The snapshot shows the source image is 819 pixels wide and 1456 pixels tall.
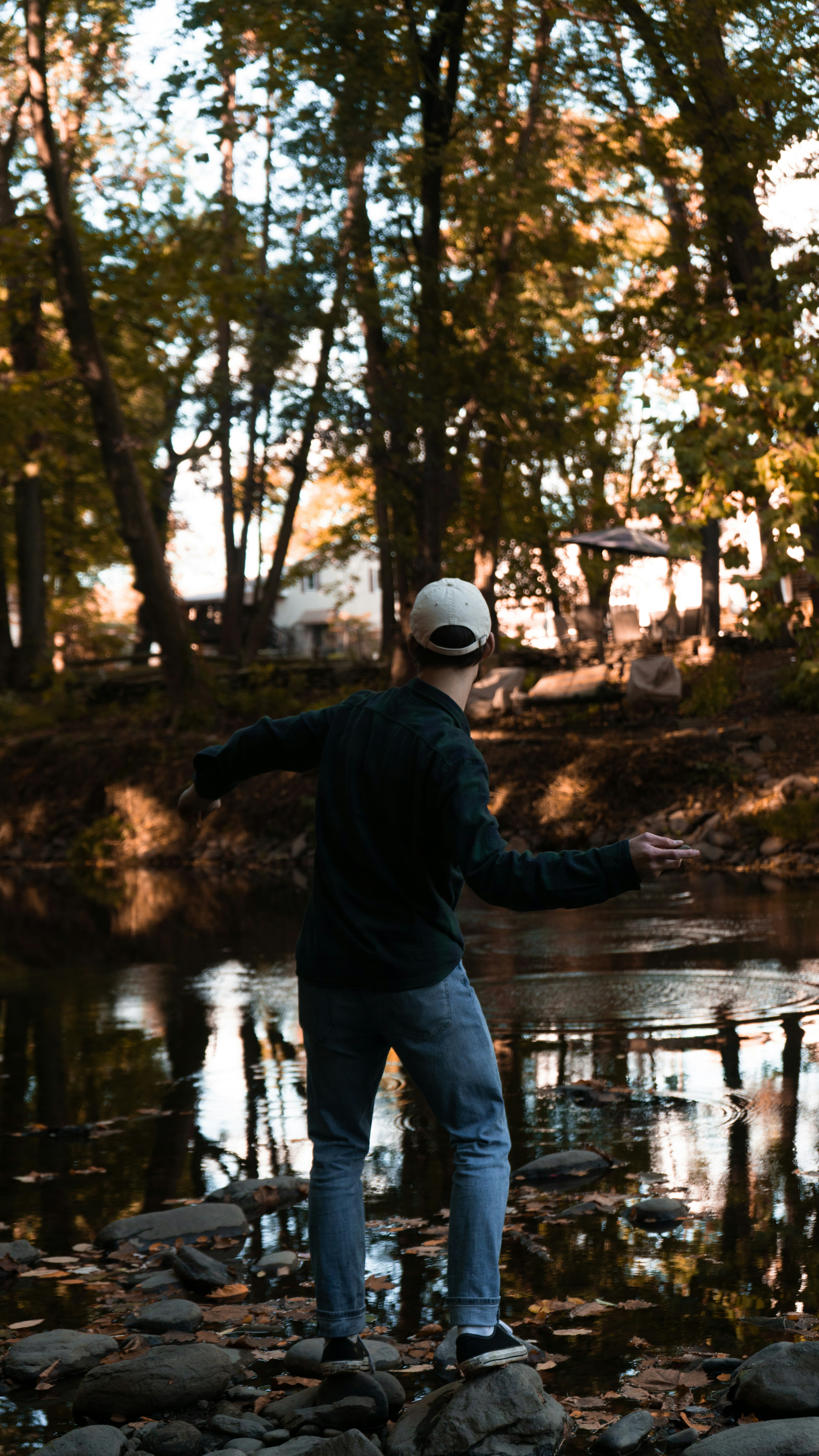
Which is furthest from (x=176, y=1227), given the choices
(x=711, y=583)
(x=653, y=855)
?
(x=711, y=583)

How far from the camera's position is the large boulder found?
312 cm

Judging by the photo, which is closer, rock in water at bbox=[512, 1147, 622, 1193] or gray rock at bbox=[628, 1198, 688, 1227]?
gray rock at bbox=[628, 1198, 688, 1227]

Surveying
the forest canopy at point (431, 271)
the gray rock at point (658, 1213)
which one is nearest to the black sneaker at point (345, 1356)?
the gray rock at point (658, 1213)

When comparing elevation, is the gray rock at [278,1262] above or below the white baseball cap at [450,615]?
below

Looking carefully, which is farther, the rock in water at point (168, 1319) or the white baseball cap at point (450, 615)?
the rock in water at point (168, 1319)

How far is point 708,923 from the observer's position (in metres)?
12.0

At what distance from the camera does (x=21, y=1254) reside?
4.77 meters

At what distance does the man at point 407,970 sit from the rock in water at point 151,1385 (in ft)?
0.97

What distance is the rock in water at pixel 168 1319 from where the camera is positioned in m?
4.02

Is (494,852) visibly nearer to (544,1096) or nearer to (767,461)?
(544,1096)

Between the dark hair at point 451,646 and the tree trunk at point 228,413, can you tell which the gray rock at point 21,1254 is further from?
the tree trunk at point 228,413

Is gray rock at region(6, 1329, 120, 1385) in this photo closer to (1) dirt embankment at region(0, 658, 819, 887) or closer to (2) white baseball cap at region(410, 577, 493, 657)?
(2) white baseball cap at region(410, 577, 493, 657)

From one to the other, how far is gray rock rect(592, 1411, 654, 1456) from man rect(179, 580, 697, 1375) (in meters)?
0.29

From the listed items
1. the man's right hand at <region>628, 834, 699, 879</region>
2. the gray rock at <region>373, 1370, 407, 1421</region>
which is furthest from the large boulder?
the man's right hand at <region>628, 834, 699, 879</region>
